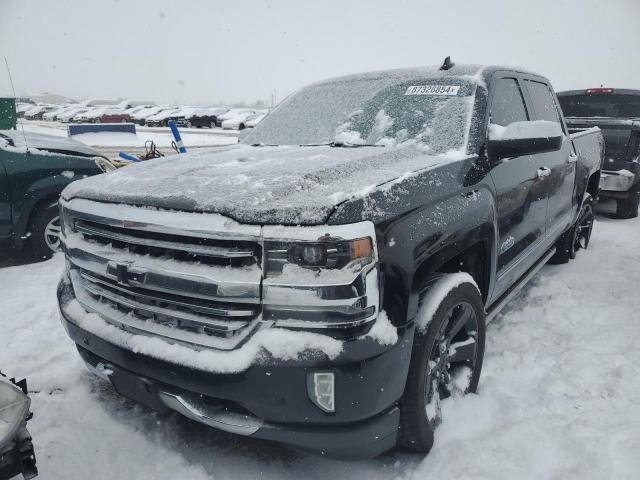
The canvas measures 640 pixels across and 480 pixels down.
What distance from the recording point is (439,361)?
229 centimetres

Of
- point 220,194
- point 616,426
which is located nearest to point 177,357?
point 220,194

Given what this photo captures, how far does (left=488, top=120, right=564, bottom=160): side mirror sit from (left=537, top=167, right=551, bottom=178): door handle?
0.60m

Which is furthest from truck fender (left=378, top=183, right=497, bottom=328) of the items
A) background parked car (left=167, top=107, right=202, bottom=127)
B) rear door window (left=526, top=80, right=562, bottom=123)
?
background parked car (left=167, top=107, right=202, bottom=127)

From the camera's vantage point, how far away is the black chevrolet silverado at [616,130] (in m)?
6.64

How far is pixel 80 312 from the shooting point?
7.43 ft

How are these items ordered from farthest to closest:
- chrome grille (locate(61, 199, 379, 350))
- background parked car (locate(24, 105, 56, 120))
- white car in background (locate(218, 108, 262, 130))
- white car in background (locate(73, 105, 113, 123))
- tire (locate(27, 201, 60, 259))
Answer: background parked car (locate(24, 105, 56, 120)) → white car in background (locate(73, 105, 113, 123)) → white car in background (locate(218, 108, 262, 130)) → tire (locate(27, 201, 60, 259)) → chrome grille (locate(61, 199, 379, 350))

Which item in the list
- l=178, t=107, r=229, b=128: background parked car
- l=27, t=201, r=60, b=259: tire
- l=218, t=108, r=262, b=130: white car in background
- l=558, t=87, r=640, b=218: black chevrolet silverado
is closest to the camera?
l=27, t=201, r=60, b=259: tire

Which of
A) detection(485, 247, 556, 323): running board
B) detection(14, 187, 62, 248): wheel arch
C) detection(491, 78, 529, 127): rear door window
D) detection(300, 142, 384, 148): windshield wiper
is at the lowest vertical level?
detection(485, 247, 556, 323): running board

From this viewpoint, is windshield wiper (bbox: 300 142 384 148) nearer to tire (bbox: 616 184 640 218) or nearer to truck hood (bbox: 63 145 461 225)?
truck hood (bbox: 63 145 461 225)

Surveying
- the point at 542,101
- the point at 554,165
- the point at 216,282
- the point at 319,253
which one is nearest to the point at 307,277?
the point at 319,253

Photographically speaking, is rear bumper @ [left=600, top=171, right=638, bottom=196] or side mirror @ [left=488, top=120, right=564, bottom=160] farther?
rear bumper @ [left=600, top=171, right=638, bottom=196]

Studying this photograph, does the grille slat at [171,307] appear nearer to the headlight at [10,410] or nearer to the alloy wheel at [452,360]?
the headlight at [10,410]

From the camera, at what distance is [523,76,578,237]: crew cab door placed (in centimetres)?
358

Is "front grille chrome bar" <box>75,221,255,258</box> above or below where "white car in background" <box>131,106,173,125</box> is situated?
above
